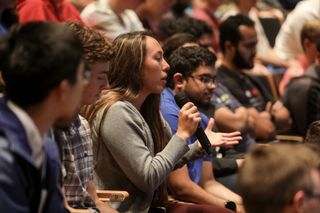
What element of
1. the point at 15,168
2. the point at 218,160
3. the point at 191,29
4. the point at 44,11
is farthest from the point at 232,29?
the point at 15,168

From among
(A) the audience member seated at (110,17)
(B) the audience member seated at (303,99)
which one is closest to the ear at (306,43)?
(B) the audience member seated at (303,99)

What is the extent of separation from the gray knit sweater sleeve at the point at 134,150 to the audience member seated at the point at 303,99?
2025mm

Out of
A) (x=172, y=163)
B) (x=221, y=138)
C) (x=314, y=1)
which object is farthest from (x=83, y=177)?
(x=314, y=1)

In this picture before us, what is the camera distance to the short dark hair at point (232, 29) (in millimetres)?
5336

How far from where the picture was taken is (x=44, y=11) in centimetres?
430

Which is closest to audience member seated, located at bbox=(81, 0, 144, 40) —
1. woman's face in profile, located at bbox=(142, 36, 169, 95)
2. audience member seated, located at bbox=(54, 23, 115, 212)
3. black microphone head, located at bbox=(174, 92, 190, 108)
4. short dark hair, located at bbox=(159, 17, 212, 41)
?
short dark hair, located at bbox=(159, 17, 212, 41)

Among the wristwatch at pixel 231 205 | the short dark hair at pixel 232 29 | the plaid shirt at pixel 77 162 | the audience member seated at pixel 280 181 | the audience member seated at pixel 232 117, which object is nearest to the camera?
the audience member seated at pixel 280 181

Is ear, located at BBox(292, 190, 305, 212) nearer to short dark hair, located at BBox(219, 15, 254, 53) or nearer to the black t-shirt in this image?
the black t-shirt

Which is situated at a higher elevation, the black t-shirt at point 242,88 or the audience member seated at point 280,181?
the audience member seated at point 280,181

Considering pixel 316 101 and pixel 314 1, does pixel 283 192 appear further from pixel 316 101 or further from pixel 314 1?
pixel 314 1

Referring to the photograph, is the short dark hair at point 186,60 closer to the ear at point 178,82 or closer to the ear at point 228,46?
the ear at point 178,82

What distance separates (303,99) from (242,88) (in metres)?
0.37

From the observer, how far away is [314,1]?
6.19 meters

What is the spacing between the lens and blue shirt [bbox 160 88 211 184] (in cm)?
375
